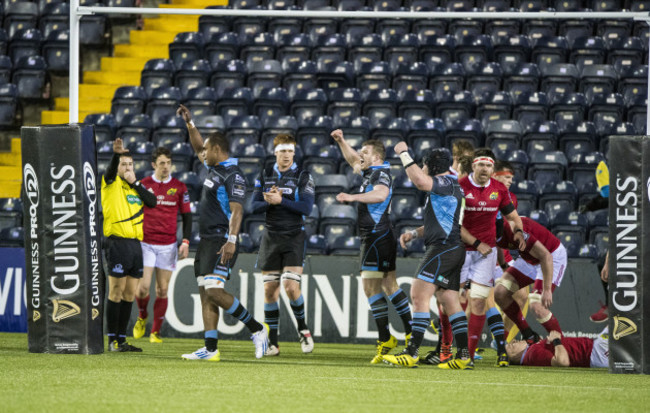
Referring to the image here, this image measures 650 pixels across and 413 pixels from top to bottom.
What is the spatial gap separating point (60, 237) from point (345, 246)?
5445 millimetres

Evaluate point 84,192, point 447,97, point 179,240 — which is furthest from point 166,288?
point 447,97

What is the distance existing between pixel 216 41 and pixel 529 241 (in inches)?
402

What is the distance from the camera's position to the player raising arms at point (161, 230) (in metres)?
12.5

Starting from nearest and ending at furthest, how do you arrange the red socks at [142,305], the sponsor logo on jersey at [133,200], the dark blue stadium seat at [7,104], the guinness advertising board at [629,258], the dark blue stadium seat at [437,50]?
the guinness advertising board at [629,258] < the sponsor logo on jersey at [133,200] < the red socks at [142,305] < the dark blue stadium seat at [7,104] < the dark blue stadium seat at [437,50]

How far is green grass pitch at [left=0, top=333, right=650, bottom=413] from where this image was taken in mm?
6418

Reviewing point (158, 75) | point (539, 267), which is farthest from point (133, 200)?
point (158, 75)

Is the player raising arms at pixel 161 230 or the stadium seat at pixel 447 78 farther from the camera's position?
the stadium seat at pixel 447 78

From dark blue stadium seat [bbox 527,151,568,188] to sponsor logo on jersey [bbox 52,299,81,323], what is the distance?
28.0 feet

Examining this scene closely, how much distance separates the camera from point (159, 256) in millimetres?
12703

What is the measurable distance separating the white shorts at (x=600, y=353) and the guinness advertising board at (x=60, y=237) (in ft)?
17.0

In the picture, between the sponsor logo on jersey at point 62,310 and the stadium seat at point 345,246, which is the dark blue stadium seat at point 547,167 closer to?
the stadium seat at point 345,246

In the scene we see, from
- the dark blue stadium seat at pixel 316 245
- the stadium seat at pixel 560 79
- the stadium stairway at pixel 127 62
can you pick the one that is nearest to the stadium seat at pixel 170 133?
the stadium stairway at pixel 127 62

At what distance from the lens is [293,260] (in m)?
11.1

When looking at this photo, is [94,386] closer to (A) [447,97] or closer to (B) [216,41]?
(A) [447,97]
